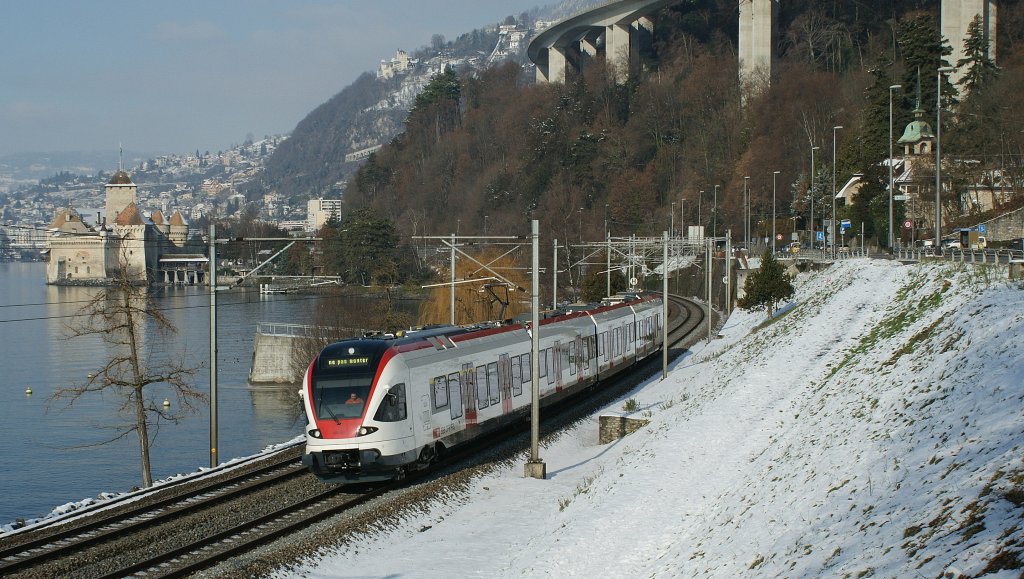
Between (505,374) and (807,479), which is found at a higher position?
(505,374)

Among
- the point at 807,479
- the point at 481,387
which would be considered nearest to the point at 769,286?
the point at 481,387

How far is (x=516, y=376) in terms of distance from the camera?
23781 millimetres

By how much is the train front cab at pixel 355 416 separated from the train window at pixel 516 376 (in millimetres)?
6125

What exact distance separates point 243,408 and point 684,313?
2625 centimetres

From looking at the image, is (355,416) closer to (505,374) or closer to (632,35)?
(505,374)

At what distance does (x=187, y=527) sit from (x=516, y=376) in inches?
401

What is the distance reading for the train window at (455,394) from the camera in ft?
65.4

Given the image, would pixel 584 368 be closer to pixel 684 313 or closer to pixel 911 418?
pixel 911 418

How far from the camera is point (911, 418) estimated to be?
40.8 ft

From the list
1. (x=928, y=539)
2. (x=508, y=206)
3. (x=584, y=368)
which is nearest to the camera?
(x=928, y=539)

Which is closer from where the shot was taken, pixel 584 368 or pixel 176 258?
pixel 584 368

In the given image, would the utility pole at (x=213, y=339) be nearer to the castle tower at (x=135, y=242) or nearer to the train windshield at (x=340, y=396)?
the train windshield at (x=340, y=396)

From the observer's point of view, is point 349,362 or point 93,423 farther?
point 93,423

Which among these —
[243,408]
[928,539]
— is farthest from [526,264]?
[928,539]
